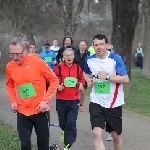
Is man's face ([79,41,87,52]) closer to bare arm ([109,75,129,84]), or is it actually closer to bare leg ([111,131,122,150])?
bare leg ([111,131,122,150])

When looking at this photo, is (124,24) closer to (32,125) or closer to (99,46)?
(99,46)

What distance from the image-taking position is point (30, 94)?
6.84 meters

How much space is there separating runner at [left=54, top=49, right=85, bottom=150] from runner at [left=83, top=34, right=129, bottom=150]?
144cm

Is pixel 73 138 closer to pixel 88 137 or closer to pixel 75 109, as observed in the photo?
pixel 75 109

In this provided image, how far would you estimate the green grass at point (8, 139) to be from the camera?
8.75 m

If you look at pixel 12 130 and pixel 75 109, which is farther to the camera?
pixel 12 130

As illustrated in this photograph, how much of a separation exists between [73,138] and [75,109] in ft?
1.64

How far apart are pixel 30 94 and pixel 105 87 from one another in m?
1.20

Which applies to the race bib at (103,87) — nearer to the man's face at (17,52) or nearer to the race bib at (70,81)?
the man's face at (17,52)

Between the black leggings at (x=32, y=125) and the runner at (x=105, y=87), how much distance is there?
2.57 ft

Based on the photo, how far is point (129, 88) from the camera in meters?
20.0

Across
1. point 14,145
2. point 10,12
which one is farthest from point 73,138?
point 10,12

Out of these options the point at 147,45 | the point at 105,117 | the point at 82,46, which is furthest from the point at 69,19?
the point at 105,117

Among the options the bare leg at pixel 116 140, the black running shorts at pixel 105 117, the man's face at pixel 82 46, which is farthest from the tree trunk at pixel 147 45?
the black running shorts at pixel 105 117
